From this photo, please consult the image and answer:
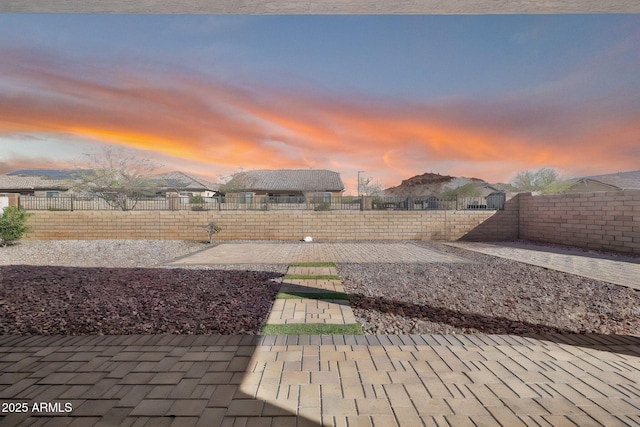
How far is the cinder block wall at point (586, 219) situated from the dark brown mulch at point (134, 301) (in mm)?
10794

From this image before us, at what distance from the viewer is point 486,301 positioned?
14.5 feet

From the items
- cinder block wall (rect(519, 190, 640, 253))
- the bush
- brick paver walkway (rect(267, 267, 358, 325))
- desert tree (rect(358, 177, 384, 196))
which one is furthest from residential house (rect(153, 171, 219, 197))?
brick paver walkway (rect(267, 267, 358, 325))

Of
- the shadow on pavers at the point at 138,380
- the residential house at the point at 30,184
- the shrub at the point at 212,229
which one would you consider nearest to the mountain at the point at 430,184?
the shrub at the point at 212,229

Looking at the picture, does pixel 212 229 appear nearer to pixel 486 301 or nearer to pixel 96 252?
pixel 96 252

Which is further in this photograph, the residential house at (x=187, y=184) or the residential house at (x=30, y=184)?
the residential house at (x=187, y=184)

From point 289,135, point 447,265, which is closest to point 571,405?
point 447,265

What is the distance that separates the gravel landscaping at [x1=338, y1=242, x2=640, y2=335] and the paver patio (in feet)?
1.19

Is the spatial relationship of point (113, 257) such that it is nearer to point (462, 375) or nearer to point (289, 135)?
point (462, 375)

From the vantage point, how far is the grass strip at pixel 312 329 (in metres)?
3.25

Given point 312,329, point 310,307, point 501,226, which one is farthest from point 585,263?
point 312,329

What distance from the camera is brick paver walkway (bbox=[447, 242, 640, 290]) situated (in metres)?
6.05

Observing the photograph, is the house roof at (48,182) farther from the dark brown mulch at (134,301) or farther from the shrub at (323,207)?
the dark brown mulch at (134,301)

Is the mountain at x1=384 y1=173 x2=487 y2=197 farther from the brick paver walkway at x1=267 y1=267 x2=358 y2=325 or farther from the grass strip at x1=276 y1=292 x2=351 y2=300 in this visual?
the grass strip at x1=276 y1=292 x2=351 y2=300

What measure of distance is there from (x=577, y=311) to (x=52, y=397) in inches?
222
